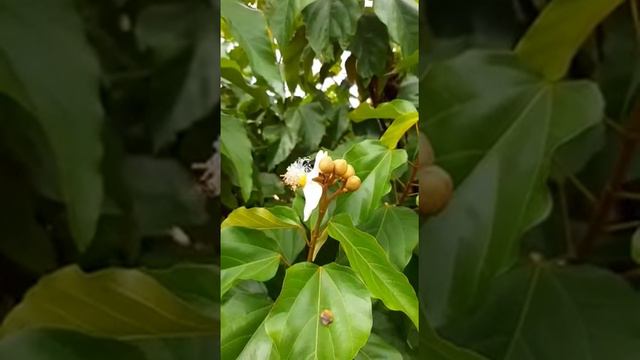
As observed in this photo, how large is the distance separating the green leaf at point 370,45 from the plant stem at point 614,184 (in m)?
0.51

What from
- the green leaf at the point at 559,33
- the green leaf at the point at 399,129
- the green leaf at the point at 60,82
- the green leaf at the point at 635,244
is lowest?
the green leaf at the point at 399,129

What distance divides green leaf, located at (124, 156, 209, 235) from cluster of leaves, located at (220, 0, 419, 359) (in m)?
0.30

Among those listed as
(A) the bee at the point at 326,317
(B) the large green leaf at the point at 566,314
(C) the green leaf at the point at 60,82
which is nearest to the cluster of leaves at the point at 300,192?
(A) the bee at the point at 326,317

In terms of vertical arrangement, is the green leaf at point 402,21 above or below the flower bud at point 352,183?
above

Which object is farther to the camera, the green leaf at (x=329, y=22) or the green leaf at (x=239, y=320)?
the green leaf at (x=329, y=22)

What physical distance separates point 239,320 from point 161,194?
0.38 metres

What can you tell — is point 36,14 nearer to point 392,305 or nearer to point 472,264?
point 472,264

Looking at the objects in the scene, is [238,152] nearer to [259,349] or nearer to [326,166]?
[326,166]

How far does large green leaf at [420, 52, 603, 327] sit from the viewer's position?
1.36ft

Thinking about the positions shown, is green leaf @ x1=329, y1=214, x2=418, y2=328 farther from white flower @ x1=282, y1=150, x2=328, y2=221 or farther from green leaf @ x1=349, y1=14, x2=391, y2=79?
green leaf @ x1=349, y1=14, x2=391, y2=79

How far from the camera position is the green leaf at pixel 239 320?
27.6 inches

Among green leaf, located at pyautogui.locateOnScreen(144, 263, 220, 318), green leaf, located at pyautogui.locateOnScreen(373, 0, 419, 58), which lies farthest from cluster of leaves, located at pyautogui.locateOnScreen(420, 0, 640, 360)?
green leaf, located at pyautogui.locateOnScreen(373, 0, 419, 58)

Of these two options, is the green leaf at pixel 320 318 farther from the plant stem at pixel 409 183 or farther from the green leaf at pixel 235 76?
the green leaf at pixel 235 76

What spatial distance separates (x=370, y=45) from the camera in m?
0.89
